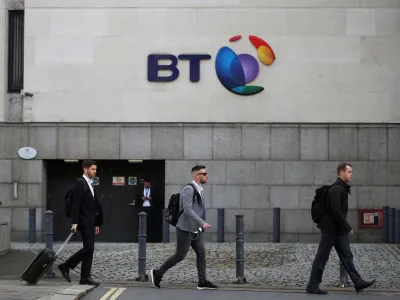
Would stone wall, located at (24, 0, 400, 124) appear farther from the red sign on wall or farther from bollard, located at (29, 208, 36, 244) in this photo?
bollard, located at (29, 208, 36, 244)

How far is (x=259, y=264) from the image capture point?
15.8 meters

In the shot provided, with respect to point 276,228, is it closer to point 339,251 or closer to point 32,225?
point 32,225

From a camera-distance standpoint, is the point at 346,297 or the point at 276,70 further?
the point at 276,70

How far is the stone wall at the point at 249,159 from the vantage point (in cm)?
2264

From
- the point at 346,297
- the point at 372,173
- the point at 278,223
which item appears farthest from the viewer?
the point at 372,173

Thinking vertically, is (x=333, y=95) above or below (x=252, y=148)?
above

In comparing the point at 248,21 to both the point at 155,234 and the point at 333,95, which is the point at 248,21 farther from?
the point at 155,234

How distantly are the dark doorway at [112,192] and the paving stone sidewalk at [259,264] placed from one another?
15.6 ft

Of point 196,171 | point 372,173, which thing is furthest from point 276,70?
point 196,171

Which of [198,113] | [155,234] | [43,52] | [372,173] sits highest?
[43,52]

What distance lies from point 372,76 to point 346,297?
12016 millimetres

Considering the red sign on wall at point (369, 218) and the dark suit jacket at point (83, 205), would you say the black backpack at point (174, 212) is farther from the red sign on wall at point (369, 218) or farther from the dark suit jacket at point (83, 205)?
the red sign on wall at point (369, 218)

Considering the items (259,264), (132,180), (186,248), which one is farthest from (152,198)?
(186,248)

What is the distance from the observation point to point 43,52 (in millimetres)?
23359
